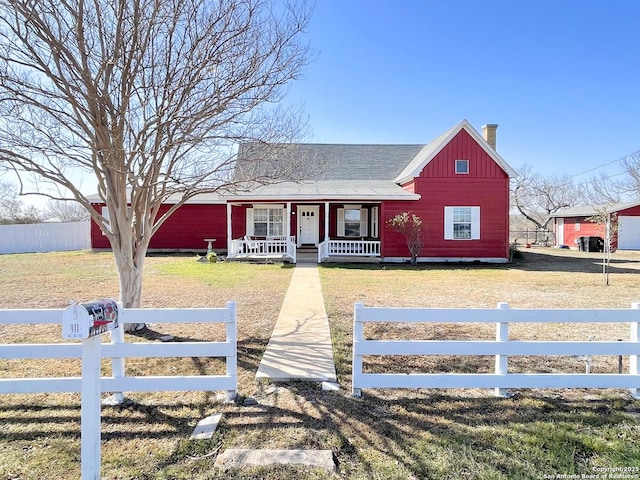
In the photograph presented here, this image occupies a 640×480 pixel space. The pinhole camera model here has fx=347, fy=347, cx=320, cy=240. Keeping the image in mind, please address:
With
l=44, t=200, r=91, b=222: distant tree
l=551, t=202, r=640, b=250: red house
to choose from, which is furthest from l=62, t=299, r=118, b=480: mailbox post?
l=44, t=200, r=91, b=222: distant tree

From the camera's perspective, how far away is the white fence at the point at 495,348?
350 centimetres

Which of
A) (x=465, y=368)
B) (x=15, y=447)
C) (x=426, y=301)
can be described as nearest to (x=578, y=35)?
(x=426, y=301)

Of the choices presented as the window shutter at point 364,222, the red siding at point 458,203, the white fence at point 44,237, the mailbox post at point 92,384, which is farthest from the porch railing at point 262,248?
the white fence at point 44,237

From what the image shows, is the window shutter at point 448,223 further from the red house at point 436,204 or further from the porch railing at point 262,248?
the porch railing at point 262,248

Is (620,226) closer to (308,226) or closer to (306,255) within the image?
(308,226)

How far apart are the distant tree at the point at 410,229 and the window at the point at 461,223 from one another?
1574 millimetres

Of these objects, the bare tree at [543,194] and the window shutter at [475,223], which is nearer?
the window shutter at [475,223]

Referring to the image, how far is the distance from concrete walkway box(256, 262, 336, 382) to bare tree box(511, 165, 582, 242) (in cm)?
4410

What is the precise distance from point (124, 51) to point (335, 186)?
14.7 metres

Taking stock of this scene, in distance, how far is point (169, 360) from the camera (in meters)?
4.67

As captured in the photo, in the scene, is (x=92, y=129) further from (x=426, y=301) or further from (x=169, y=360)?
(x=426, y=301)

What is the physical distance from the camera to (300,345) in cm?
512

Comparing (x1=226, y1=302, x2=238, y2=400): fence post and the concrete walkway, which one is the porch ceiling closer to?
the concrete walkway

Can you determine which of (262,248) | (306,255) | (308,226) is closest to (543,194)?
(308,226)
